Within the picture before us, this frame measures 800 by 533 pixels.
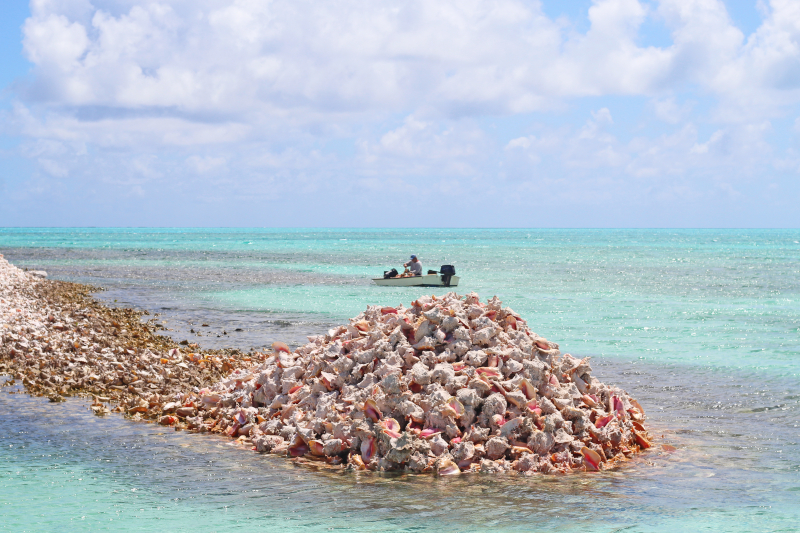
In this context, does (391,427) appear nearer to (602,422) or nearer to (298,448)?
(298,448)

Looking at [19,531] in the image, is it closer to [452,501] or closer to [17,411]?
[452,501]

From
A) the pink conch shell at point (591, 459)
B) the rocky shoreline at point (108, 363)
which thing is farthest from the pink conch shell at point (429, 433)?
the rocky shoreline at point (108, 363)

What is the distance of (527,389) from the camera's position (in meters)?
8.44

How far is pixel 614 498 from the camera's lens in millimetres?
7215

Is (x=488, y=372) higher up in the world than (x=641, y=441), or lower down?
higher up

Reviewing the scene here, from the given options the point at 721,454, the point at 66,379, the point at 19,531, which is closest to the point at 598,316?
the point at 721,454

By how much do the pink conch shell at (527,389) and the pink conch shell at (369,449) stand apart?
1.81 metres

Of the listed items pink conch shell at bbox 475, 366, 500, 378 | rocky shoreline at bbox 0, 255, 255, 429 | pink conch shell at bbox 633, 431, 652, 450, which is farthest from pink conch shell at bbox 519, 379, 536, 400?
rocky shoreline at bbox 0, 255, 255, 429

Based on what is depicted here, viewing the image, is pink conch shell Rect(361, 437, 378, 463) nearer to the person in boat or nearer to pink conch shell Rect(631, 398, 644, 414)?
pink conch shell Rect(631, 398, 644, 414)

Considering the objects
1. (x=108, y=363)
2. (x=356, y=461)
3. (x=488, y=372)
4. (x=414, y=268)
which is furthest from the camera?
(x=414, y=268)

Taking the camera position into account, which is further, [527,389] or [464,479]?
[527,389]

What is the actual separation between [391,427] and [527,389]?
1626mm

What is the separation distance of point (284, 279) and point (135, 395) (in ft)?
103

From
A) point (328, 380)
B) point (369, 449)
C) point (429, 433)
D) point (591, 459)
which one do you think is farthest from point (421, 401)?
point (591, 459)
